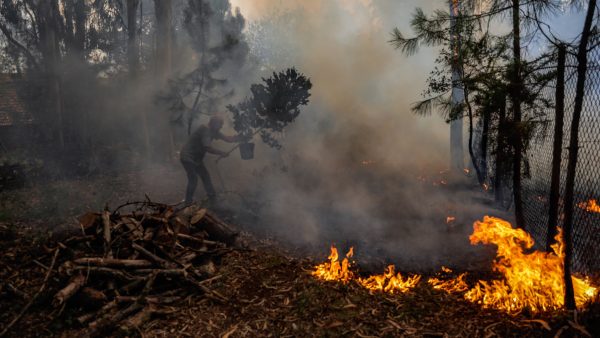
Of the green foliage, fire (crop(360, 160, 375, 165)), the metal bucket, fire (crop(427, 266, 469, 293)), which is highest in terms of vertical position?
the green foliage

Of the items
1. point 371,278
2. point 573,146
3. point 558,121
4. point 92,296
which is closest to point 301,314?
point 371,278

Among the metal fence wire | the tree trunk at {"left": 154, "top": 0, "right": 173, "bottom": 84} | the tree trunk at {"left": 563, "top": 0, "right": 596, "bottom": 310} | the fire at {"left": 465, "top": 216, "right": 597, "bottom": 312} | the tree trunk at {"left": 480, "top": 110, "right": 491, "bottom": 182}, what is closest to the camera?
the tree trunk at {"left": 563, "top": 0, "right": 596, "bottom": 310}

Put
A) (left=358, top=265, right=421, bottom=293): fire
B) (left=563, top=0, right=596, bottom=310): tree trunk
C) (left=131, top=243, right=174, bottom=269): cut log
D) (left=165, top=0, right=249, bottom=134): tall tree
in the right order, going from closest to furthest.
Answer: (left=563, top=0, right=596, bottom=310): tree trunk → (left=358, top=265, right=421, bottom=293): fire → (left=131, top=243, right=174, bottom=269): cut log → (left=165, top=0, right=249, bottom=134): tall tree

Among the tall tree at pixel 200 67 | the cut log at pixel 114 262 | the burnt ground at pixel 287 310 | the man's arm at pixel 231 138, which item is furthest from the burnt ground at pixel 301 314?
the tall tree at pixel 200 67

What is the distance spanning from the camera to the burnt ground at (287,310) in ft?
11.9

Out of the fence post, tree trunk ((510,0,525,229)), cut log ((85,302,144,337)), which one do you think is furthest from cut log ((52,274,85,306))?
tree trunk ((510,0,525,229))

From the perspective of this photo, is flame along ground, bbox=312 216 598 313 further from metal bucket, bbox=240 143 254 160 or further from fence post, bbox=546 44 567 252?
metal bucket, bbox=240 143 254 160

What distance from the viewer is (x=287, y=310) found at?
13.3 feet

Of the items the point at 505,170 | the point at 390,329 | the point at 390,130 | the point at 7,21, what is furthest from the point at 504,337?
the point at 7,21

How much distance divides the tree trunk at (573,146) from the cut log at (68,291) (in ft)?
17.5

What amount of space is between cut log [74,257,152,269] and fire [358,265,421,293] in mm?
2819

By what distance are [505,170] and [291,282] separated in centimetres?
421

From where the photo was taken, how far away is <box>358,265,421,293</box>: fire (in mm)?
4477

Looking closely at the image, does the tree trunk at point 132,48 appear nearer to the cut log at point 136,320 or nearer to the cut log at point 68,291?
the cut log at point 68,291
